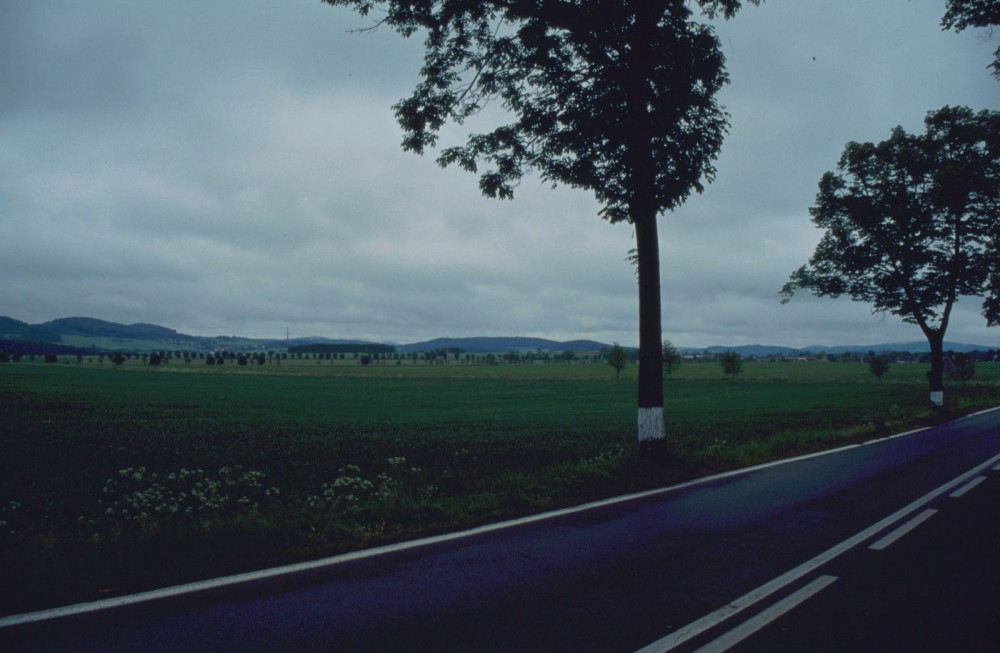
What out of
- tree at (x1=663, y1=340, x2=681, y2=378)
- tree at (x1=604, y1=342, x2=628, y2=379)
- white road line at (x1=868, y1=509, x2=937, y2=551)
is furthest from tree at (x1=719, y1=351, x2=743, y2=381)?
white road line at (x1=868, y1=509, x2=937, y2=551)

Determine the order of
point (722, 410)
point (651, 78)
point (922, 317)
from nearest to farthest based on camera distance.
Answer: point (651, 78) < point (922, 317) < point (722, 410)

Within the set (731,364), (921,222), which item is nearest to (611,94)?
(921,222)

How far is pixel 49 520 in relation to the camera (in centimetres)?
827

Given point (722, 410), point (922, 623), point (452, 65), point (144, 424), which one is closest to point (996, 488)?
point (922, 623)

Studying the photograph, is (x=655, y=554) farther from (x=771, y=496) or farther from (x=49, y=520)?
(x=49, y=520)

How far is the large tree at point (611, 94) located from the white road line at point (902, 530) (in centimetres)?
450

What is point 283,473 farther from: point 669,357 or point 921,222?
point 669,357

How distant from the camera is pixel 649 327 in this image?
11.5 m

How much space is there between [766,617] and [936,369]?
28.4 m

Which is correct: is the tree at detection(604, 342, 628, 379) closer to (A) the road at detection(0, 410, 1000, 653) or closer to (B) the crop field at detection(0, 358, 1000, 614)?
(B) the crop field at detection(0, 358, 1000, 614)

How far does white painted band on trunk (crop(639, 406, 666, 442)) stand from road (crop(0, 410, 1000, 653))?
2.90 m

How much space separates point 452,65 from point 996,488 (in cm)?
1310

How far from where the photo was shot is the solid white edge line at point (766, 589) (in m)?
4.11

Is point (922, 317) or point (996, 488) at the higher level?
point (922, 317)
